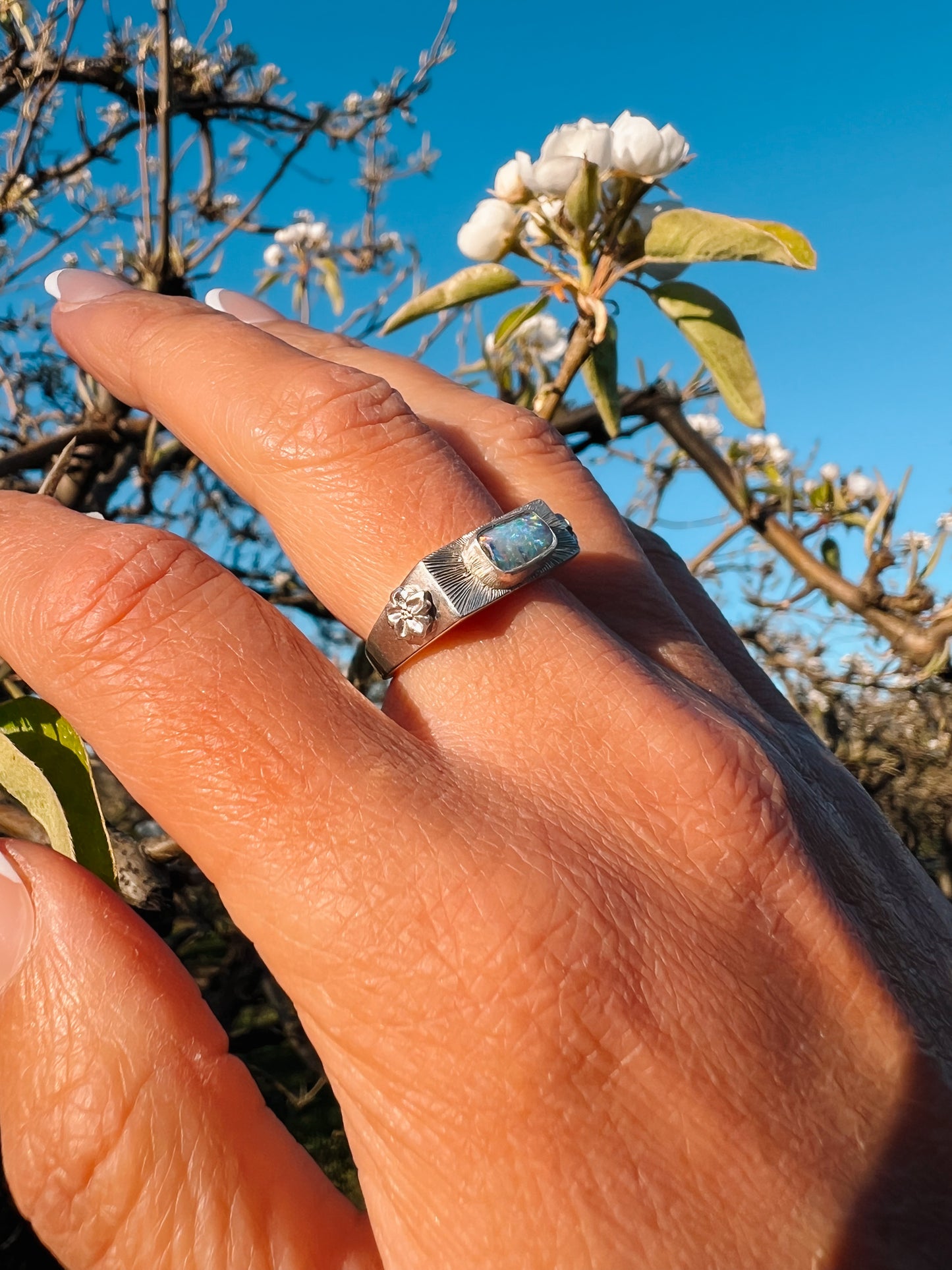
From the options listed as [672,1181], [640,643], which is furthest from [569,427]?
[672,1181]

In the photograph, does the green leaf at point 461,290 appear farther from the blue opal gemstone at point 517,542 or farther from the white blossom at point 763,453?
the white blossom at point 763,453

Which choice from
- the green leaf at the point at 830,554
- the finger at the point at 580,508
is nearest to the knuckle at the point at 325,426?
the finger at the point at 580,508

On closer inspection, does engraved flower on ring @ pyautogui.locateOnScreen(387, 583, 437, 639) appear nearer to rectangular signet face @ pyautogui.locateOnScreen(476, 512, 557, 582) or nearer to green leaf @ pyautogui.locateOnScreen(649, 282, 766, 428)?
rectangular signet face @ pyautogui.locateOnScreen(476, 512, 557, 582)

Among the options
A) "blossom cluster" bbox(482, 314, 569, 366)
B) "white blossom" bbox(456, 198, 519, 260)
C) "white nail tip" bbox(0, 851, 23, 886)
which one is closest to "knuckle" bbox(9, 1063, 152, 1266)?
"white nail tip" bbox(0, 851, 23, 886)

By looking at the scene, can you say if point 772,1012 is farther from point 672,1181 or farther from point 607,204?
point 607,204

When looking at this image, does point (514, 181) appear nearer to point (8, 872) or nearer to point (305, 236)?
point (8, 872)
